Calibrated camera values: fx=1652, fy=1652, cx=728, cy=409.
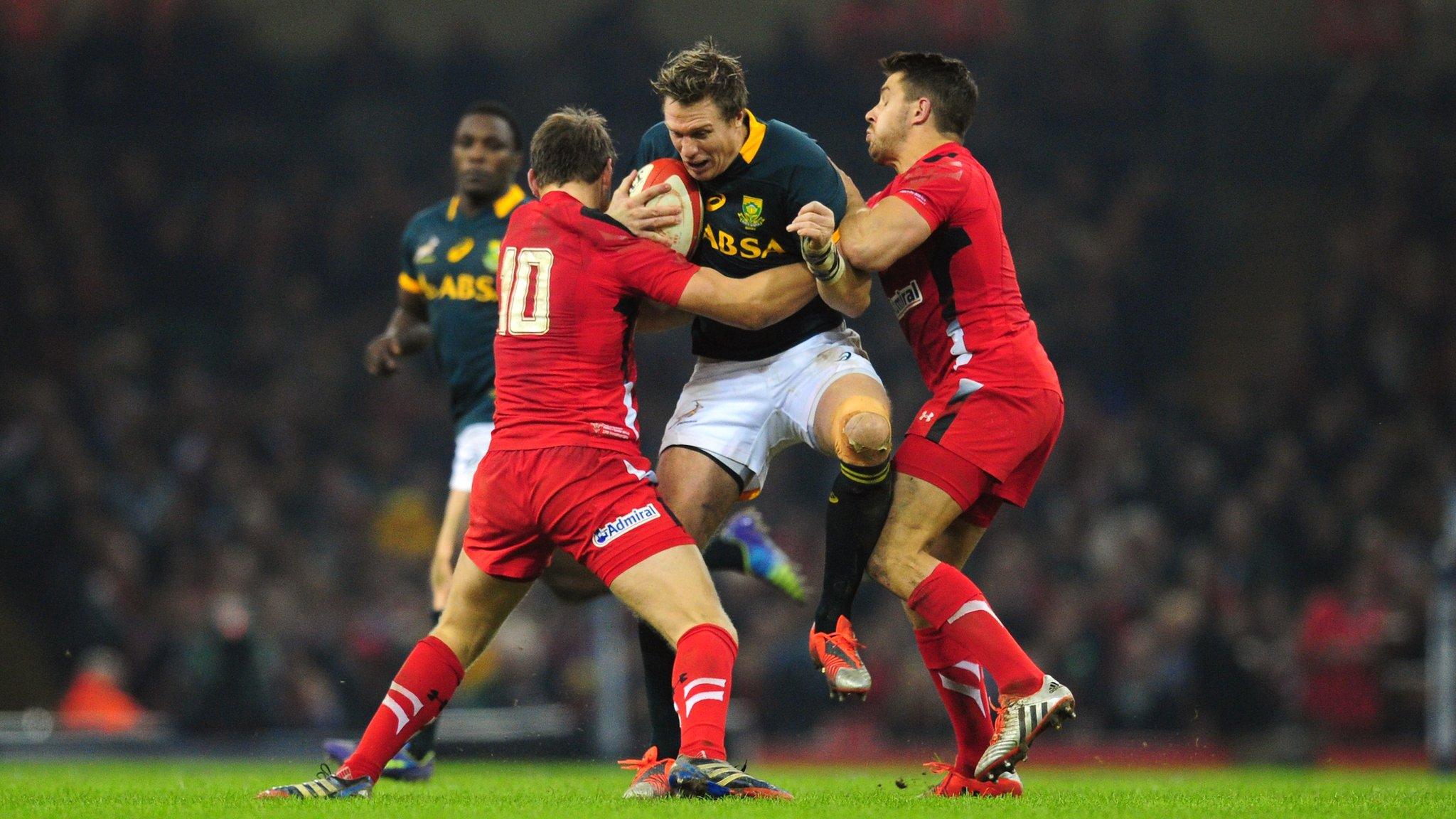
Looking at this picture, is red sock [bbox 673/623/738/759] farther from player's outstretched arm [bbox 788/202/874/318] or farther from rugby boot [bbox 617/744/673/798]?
player's outstretched arm [bbox 788/202/874/318]

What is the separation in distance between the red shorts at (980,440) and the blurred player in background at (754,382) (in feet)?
0.56

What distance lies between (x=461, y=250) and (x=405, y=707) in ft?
9.41

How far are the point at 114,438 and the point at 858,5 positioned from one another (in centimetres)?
843

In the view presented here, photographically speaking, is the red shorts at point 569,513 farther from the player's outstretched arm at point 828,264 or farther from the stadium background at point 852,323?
the stadium background at point 852,323

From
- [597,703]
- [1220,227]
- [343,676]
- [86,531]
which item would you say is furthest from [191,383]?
[1220,227]

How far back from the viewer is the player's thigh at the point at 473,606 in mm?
5348

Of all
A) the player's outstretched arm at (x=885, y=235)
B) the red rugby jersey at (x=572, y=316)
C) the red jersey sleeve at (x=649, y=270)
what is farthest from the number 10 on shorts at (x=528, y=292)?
the player's outstretched arm at (x=885, y=235)

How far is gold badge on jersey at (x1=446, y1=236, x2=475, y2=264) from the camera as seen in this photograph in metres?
7.57

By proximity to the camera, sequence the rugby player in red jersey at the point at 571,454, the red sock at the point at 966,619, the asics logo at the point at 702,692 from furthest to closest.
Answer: the red sock at the point at 966,619
the rugby player in red jersey at the point at 571,454
the asics logo at the point at 702,692

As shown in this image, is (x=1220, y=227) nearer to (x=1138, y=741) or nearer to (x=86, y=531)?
(x=1138, y=741)

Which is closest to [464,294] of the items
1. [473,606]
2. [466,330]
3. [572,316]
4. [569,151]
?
[466,330]

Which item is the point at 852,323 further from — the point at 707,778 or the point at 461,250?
the point at 707,778

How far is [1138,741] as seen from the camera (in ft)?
Result: 39.0

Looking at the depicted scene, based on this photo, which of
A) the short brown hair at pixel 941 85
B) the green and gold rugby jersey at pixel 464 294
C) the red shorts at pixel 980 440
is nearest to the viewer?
the red shorts at pixel 980 440
